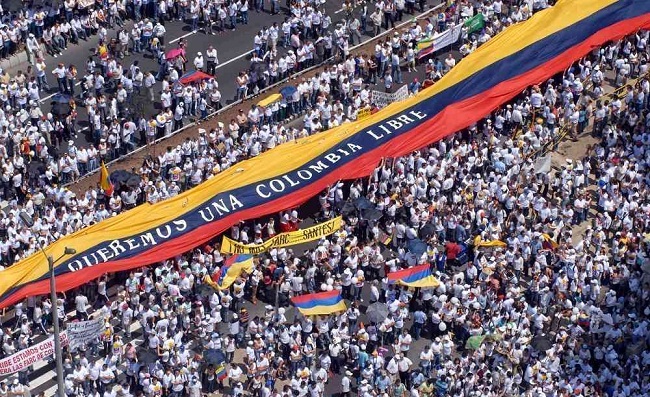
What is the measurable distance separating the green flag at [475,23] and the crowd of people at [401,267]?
19.6 ft

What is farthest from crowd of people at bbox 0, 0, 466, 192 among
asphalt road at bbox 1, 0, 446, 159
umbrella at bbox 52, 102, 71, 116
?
asphalt road at bbox 1, 0, 446, 159

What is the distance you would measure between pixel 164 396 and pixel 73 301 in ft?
18.4

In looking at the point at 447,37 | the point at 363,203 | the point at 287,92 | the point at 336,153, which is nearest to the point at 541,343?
the point at 363,203

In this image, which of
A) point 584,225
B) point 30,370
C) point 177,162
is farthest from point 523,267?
point 30,370

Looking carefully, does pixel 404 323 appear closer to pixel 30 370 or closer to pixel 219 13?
pixel 30 370

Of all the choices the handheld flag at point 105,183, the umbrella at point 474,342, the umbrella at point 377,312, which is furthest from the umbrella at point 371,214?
the handheld flag at point 105,183

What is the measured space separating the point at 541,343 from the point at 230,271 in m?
11.2

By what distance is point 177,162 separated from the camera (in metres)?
62.9

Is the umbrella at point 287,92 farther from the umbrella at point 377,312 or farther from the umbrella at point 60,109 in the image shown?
the umbrella at point 377,312

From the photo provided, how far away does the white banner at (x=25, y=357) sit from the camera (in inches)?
2056

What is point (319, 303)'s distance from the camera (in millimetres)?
55875

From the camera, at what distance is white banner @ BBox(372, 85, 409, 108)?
66.6 metres

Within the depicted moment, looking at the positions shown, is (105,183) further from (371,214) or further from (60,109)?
(371,214)

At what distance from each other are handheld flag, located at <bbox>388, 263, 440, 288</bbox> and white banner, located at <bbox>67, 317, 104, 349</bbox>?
415 inches
